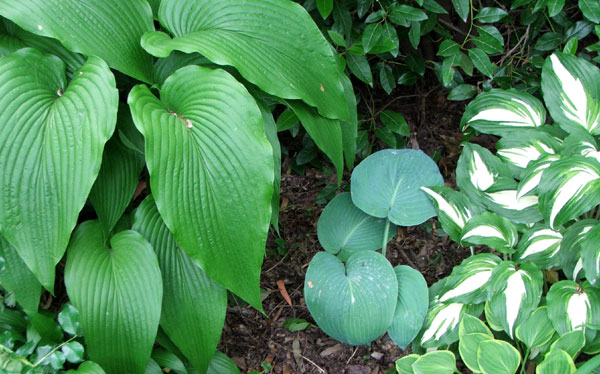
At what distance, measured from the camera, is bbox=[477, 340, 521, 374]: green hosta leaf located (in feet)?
3.86

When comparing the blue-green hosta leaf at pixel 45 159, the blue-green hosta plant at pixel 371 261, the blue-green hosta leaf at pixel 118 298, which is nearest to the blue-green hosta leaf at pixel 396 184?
the blue-green hosta plant at pixel 371 261

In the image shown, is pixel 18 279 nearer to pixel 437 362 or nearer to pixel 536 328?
pixel 437 362

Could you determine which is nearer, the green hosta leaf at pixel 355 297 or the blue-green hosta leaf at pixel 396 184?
the green hosta leaf at pixel 355 297

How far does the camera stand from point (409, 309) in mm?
1354

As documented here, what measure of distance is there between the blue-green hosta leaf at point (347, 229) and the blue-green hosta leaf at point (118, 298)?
555 millimetres

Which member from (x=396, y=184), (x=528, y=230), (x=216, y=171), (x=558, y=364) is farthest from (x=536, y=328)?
(x=216, y=171)

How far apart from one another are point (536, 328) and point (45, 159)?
112cm

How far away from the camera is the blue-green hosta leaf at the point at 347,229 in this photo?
1.54 m

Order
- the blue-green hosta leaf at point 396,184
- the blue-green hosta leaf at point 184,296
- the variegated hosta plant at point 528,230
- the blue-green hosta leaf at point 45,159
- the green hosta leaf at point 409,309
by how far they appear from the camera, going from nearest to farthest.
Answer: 1. the blue-green hosta leaf at point 45,159
2. the variegated hosta plant at point 528,230
3. the blue-green hosta leaf at point 184,296
4. the green hosta leaf at point 409,309
5. the blue-green hosta leaf at point 396,184

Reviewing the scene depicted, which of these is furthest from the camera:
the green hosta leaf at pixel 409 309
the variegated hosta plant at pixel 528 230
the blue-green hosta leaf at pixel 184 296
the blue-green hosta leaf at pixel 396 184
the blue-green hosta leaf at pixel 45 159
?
the blue-green hosta leaf at pixel 396 184

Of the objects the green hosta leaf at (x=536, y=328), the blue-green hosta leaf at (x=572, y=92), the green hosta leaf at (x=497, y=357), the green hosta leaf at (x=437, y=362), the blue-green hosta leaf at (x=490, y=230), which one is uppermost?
the blue-green hosta leaf at (x=572, y=92)

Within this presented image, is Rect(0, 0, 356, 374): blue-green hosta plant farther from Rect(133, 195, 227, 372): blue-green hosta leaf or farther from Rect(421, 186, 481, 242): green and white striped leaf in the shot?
Rect(421, 186, 481, 242): green and white striped leaf

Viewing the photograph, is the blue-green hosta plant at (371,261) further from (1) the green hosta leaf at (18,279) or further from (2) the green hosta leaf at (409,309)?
(1) the green hosta leaf at (18,279)

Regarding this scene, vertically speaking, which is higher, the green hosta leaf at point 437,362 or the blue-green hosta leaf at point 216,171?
the blue-green hosta leaf at point 216,171
